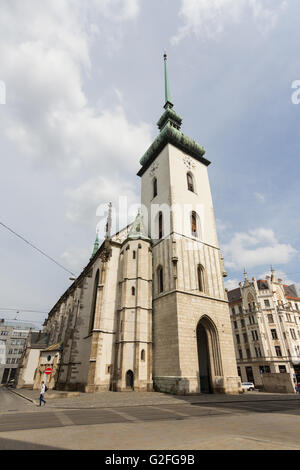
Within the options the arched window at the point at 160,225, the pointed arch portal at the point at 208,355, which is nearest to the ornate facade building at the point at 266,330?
the pointed arch portal at the point at 208,355

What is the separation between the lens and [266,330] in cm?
4344

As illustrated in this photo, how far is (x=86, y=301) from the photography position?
2984cm

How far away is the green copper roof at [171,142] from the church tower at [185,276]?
0.42 ft

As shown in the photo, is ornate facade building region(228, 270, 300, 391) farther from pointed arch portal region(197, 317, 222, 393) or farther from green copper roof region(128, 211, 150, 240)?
green copper roof region(128, 211, 150, 240)

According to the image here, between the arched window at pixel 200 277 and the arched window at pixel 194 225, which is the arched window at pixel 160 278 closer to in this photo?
the arched window at pixel 200 277

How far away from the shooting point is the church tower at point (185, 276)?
790 inches

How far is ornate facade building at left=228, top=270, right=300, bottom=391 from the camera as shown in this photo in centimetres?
4072

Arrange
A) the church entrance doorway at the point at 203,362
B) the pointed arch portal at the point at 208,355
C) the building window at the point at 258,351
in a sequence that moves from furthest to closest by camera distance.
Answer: the building window at the point at 258,351, the church entrance doorway at the point at 203,362, the pointed arch portal at the point at 208,355

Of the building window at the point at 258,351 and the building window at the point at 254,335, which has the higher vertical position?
the building window at the point at 254,335

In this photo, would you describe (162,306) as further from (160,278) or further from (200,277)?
(200,277)

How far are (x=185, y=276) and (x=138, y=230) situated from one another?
8.72 m

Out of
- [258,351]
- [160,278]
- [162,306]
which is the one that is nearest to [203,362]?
[162,306]
